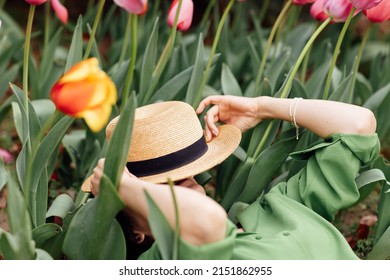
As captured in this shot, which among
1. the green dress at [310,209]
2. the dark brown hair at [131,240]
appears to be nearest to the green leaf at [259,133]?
the green dress at [310,209]

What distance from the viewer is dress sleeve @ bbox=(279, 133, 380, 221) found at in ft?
6.06

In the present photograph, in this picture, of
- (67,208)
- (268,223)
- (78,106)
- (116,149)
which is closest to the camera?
(78,106)

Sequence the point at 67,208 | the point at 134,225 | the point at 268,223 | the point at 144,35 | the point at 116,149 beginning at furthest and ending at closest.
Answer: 1. the point at 144,35
2. the point at 67,208
3. the point at 268,223
4. the point at 134,225
5. the point at 116,149

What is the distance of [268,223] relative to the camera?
5.96ft

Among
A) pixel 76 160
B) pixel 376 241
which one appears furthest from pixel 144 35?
pixel 376 241

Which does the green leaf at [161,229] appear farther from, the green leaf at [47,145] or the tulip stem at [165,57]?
the tulip stem at [165,57]

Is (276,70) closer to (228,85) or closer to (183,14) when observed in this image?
(228,85)

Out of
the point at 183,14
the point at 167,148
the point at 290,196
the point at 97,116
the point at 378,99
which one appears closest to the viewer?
the point at 97,116

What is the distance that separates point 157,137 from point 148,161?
0.19 feet

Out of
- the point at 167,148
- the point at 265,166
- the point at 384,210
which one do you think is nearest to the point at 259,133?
the point at 265,166

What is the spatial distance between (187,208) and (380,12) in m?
1.04

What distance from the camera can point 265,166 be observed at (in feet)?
6.78

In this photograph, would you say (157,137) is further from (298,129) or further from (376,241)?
(376,241)
